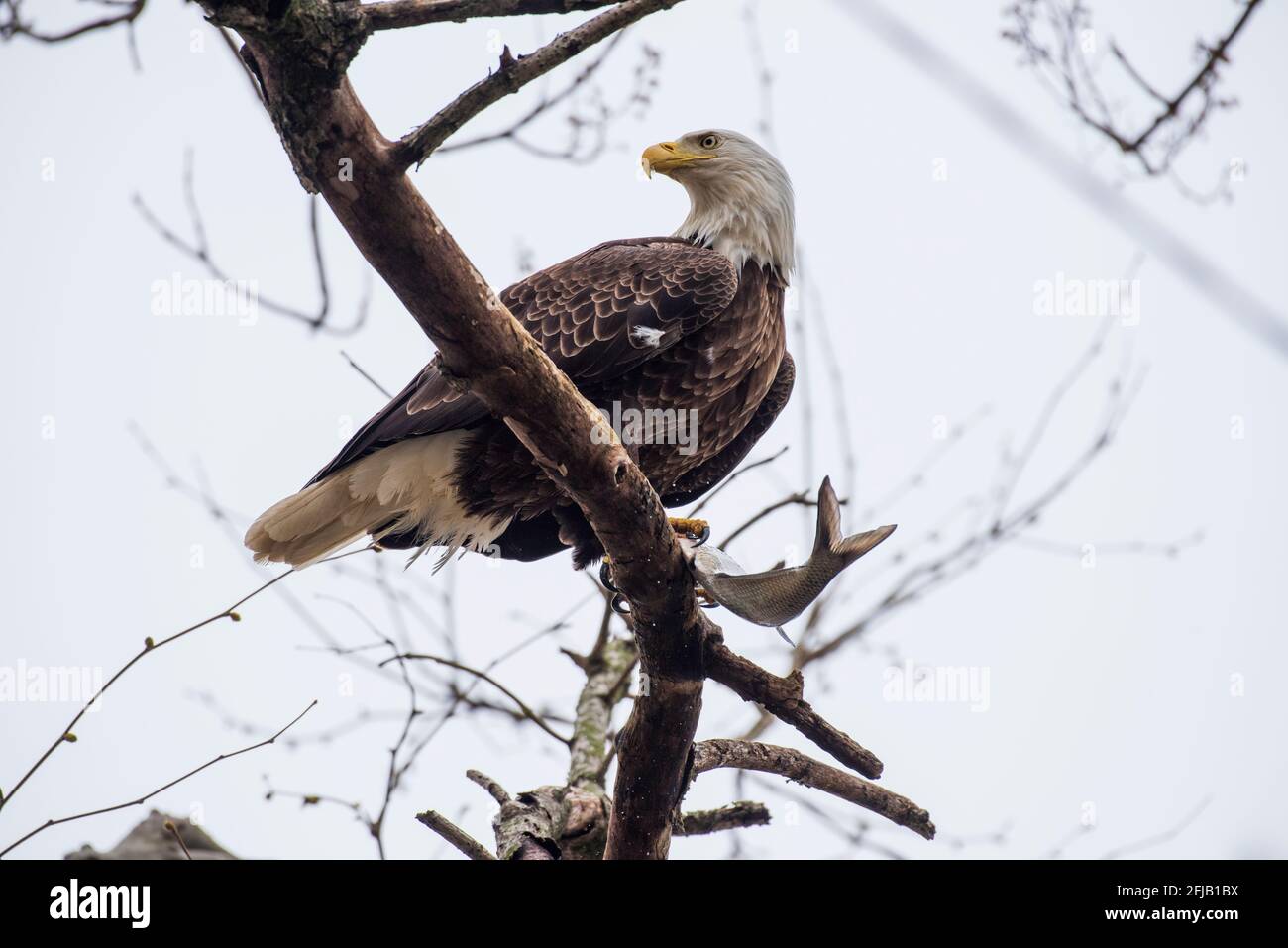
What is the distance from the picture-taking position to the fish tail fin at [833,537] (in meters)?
3.23

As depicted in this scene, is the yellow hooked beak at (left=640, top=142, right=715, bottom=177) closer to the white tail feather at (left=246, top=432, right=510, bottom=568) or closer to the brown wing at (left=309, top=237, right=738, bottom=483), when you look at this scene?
the brown wing at (left=309, top=237, right=738, bottom=483)

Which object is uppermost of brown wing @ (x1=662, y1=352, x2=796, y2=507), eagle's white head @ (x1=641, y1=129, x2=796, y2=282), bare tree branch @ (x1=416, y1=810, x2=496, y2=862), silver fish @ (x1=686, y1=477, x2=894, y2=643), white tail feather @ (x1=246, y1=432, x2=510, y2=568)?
eagle's white head @ (x1=641, y1=129, x2=796, y2=282)

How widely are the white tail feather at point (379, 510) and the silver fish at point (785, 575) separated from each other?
142 cm

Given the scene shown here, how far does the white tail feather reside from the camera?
459cm

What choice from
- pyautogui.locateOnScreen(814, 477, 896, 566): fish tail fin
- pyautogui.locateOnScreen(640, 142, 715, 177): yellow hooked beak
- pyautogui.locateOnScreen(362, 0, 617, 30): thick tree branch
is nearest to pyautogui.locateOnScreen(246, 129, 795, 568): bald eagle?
pyautogui.locateOnScreen(640, 142, 715, 177): yellow hooked beak

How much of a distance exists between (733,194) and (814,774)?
281cm

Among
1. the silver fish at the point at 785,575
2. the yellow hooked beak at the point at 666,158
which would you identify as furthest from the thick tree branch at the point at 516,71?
the yellow hooked beak at the point at 666,158

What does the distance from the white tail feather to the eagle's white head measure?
5.27 feet

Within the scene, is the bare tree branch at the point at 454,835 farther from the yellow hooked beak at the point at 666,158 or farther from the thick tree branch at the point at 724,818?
the yellow hooked beak at the point at 666,158

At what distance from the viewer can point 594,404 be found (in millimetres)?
4414
